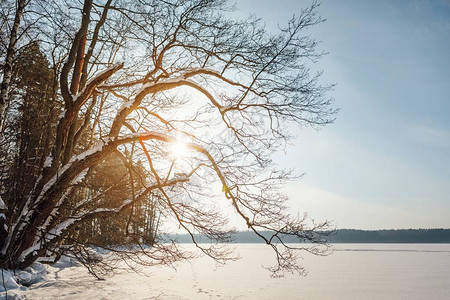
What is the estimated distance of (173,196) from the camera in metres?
7.36

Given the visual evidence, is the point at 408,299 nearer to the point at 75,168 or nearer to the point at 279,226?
the point at 279,226

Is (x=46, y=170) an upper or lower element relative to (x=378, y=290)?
upper

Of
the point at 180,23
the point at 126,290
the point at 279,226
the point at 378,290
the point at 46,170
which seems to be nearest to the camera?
the point at 279,226

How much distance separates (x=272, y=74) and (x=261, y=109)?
865 millimetres

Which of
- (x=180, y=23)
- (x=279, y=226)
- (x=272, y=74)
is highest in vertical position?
(x=180, y=23)

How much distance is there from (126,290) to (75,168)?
14.1 feet

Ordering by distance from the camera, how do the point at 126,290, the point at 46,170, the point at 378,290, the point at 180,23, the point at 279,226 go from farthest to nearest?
1. the point at 378,290
2. the point at 126,290
3. the point at 180,23
4. the point at 46,170
5. the point at 279,226

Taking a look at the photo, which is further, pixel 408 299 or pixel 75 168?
pixel 408 299

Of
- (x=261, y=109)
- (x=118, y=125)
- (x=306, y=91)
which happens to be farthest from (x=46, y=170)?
(x=306, y=91)

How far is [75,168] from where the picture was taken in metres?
6.20

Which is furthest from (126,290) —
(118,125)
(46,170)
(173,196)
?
(118,125)

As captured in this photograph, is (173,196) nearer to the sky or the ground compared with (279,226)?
nearer to the sky

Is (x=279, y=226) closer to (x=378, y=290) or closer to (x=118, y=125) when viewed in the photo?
(x=118, y=125)

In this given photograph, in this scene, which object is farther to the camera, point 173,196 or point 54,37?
point 173,196
